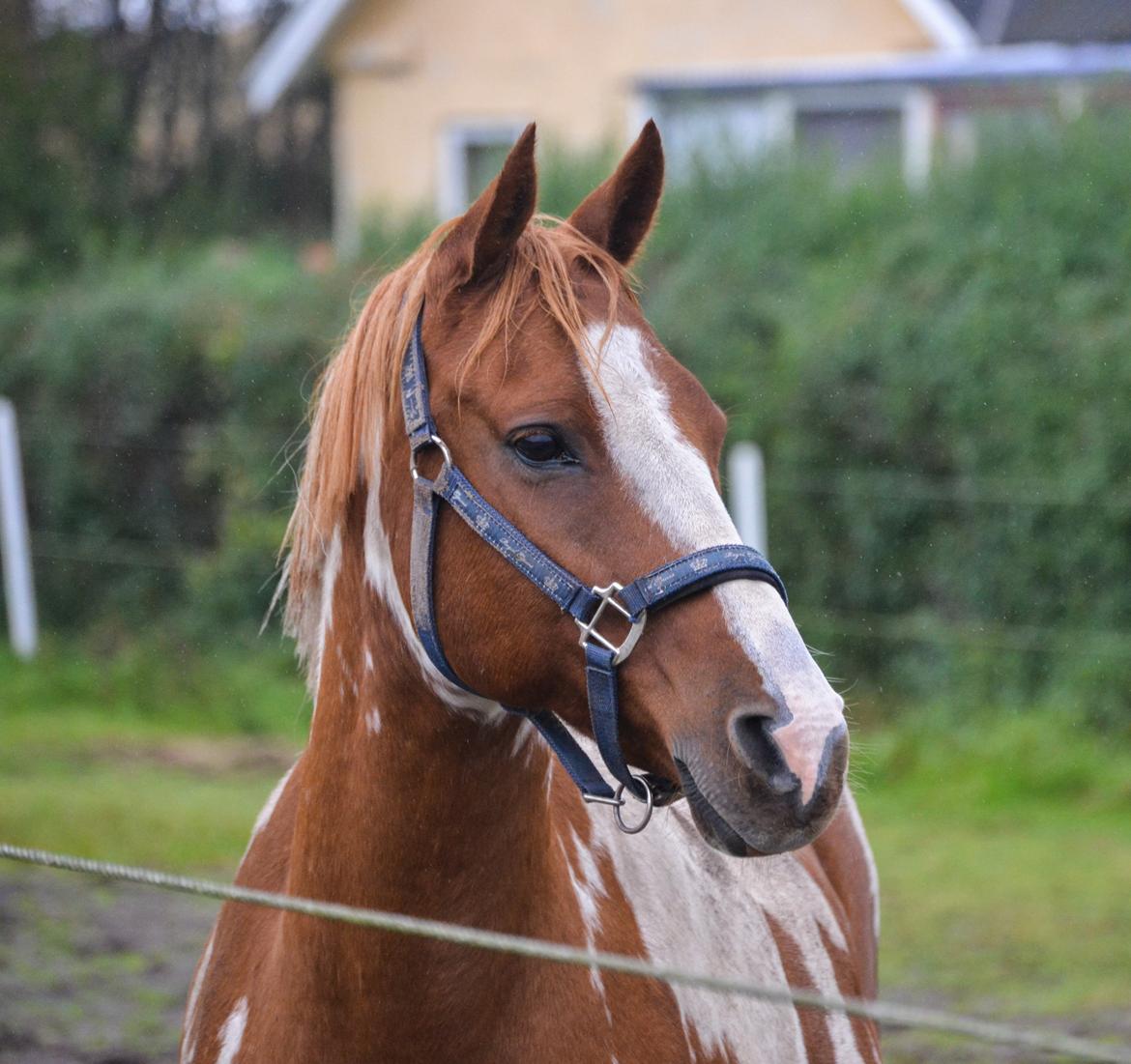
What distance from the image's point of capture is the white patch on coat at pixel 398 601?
2.15 metres

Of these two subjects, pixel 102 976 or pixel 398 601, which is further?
pixel 102 976

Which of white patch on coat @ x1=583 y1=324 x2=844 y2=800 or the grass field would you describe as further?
the grass field

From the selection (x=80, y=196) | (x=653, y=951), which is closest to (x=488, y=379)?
(x=653, y=951)

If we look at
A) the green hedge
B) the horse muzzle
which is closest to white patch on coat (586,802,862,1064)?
the horse muzzle

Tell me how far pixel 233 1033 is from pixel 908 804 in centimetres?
526

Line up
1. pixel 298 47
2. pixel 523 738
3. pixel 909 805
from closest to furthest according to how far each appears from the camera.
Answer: pixel 523 738 < pixel 909 805 < pixel 298 47

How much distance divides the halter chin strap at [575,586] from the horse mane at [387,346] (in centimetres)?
6

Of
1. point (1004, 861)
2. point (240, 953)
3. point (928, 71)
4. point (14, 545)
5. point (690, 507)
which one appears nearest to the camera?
point (690, 507)

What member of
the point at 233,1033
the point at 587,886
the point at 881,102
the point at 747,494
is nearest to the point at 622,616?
the point at 587,886

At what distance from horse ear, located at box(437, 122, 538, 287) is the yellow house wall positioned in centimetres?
1355

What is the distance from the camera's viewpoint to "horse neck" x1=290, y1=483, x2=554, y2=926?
2.15 metres

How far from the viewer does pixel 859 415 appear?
8.16 meters

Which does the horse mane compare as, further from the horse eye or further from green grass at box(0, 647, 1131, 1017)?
green grass at box(0, 647, 1131, 1017)

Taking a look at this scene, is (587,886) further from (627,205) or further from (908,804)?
(908,804)
